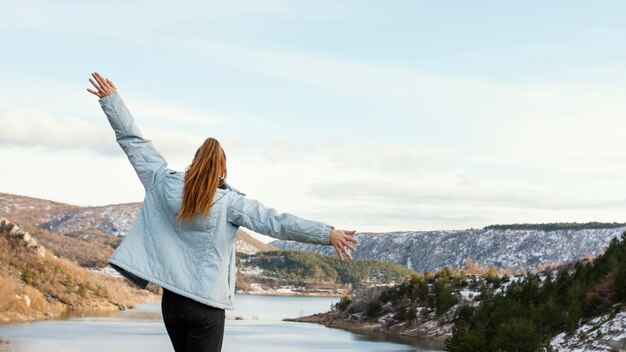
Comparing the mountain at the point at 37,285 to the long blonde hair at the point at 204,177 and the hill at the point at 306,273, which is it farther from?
the hill at the point at 306,273

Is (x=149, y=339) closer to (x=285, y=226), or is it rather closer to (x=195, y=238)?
(x=195, y=238)

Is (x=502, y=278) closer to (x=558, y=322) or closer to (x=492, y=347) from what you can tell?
(x=558, y=322)

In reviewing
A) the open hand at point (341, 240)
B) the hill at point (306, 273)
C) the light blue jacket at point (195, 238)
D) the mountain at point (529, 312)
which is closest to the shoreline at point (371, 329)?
the mountain at point (529, 312)

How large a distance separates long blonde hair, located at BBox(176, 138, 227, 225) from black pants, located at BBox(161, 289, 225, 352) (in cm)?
46

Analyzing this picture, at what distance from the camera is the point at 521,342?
20.5 metres

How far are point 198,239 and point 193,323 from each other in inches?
16.3

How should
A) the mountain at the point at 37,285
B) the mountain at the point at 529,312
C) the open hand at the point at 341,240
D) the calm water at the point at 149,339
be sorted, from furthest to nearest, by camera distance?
1. the mountain at the point at 37,285
2. the calm water at the point at 149,339
3. the mountain at the point at 529,312
4. the open hand at the point at 341,240

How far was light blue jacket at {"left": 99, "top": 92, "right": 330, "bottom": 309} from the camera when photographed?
4.50 m

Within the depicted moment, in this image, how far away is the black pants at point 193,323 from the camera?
4.52 m

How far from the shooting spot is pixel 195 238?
15.2 ft

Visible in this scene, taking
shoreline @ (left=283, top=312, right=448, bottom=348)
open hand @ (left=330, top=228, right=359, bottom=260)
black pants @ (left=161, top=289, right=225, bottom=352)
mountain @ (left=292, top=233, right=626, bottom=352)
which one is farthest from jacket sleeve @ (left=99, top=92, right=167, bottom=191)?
shoreline @ (left=283, top=312, right=448, bottom=348)

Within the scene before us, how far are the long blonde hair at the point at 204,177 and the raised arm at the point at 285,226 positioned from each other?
148 millimetres

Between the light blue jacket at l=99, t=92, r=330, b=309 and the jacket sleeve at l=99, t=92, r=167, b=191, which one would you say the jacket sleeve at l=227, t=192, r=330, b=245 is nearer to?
the light blue jacket at l=99, t=92, r=330, b=309

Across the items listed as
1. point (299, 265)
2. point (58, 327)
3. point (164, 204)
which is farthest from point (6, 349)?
point (299, 265)
